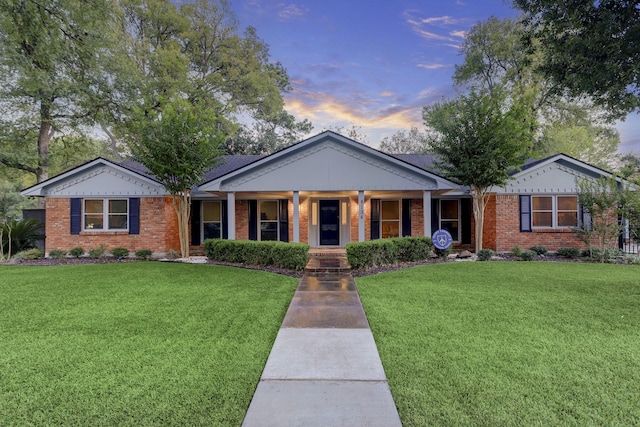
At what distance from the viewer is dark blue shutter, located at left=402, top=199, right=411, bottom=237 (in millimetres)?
14266

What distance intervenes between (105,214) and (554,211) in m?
18.7

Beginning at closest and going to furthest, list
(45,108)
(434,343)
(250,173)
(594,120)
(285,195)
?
1. (434,343)
2. (250,173)
3. (285,195)
4. (45,108)
5. (594,120)

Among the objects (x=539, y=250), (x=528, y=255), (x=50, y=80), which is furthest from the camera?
(x=50, y=80)

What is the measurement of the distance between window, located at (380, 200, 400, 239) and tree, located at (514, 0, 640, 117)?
7.57 m

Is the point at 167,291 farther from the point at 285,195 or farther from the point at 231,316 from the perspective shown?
the point at 285,195

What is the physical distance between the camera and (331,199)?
1435cm

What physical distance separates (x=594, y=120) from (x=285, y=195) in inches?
923

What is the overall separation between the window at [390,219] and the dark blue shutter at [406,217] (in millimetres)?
256

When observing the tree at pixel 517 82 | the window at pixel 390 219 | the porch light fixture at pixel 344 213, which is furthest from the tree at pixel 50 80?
the tree at pixel 517 82

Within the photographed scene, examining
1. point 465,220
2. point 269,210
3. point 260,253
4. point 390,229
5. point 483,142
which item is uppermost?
point 483,142

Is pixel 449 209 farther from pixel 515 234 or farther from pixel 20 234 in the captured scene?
pixel 20 234

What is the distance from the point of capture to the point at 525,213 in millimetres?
12648

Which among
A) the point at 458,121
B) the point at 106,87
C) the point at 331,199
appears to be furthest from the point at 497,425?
the point at 106,87

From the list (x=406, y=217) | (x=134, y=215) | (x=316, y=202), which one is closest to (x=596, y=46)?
(x=406, y=217)
